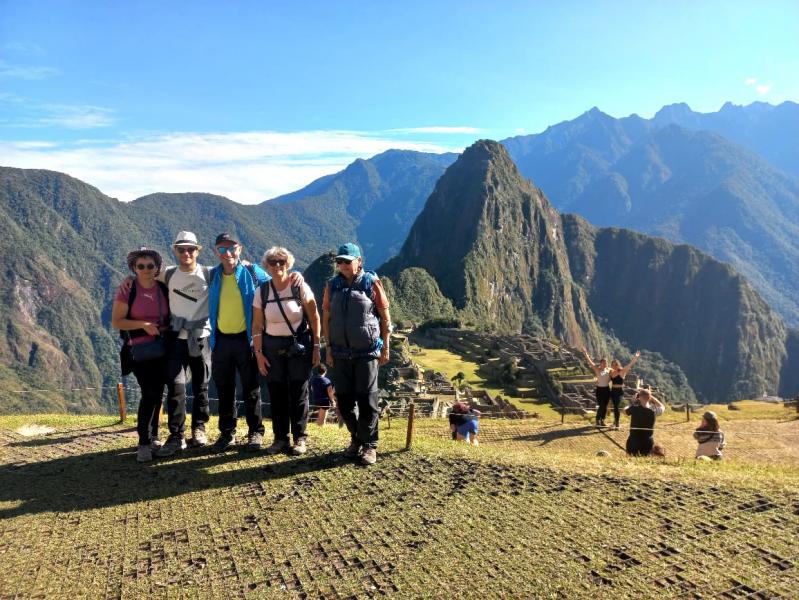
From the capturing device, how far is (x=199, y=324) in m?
5.83

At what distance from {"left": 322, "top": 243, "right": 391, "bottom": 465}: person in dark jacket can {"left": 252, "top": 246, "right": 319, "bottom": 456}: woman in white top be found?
219mm

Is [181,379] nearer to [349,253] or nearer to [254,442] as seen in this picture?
[254,442]

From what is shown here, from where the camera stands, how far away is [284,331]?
5586mm

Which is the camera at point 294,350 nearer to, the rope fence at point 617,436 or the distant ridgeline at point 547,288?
the rope fence at point 617,436

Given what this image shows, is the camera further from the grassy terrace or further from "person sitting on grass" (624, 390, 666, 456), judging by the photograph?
"person sitting on grass" (624, 390, 666, 456)

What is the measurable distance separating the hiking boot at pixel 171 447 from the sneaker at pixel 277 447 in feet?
3.22

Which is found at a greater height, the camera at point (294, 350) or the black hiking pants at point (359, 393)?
the camera at point (294, 350)

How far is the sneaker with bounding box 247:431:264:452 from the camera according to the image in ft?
20.0

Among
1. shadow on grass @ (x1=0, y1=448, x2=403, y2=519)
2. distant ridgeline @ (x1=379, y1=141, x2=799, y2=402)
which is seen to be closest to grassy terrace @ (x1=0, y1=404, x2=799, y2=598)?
shadow on grass @ (x1=0, y1=448, x2=403, y2=519)

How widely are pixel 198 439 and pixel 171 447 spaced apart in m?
0.30

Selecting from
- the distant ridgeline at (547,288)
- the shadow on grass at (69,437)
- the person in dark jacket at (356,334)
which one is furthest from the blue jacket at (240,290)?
the distant ridgeline at (547,288)

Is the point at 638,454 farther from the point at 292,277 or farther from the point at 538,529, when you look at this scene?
the point at 292,277

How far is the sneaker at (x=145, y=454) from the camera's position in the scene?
231 inches

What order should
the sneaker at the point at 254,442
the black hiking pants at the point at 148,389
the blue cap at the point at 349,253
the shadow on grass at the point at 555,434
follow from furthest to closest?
the shadow on grass at the point at 555,434, the sneaker at the point at 254,442, the black hiking pants at the point at 148,389, the blue cap at the point at 349,253
